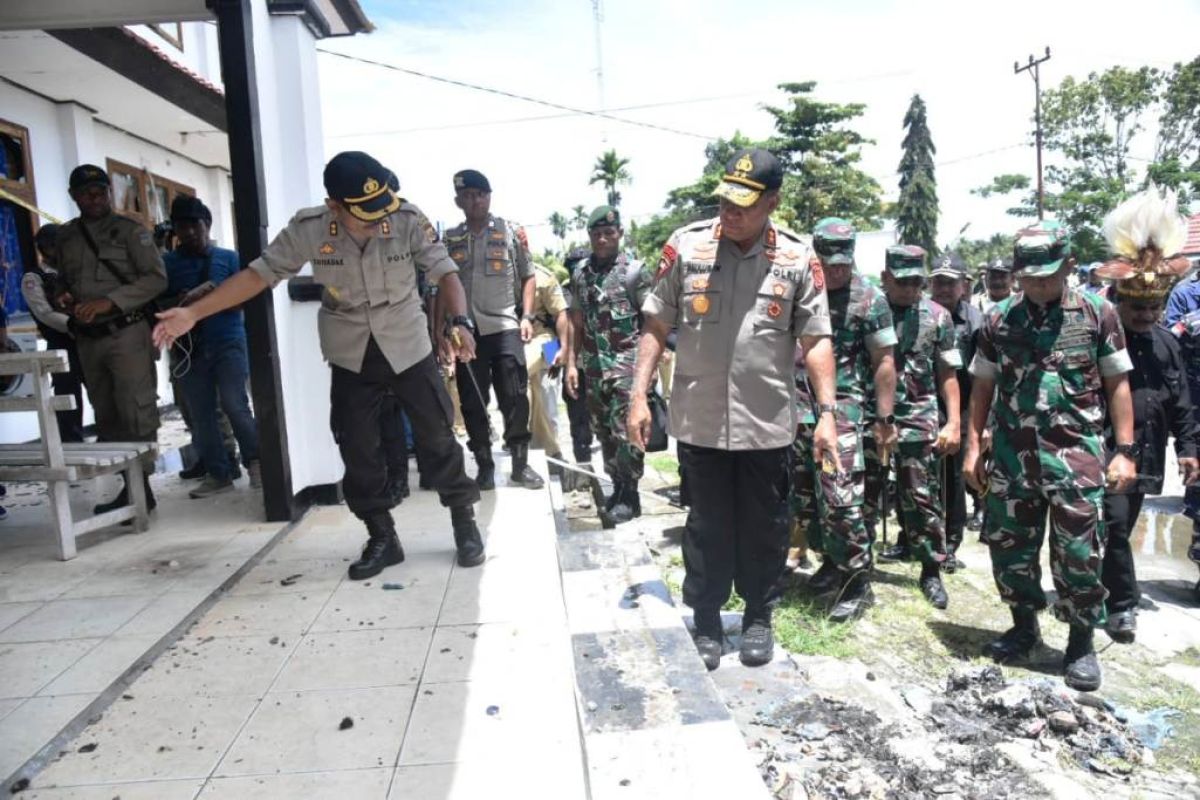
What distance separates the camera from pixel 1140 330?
156 inches

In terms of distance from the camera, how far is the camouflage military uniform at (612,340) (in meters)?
5.33

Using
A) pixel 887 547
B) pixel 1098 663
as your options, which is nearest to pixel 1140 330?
pixel 1098 663

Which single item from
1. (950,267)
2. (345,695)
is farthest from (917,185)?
(345,695)

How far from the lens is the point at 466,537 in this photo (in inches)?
149

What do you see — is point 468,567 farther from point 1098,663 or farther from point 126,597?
point 1098,663

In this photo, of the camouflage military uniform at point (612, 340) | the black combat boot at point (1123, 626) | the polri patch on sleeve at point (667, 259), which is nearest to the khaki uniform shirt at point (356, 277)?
the polri patch on sleeve at point (667, 259)

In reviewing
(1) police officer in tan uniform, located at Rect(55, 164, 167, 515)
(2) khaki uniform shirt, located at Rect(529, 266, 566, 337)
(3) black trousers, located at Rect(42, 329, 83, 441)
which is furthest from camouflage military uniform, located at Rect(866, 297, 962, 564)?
(3) black trousers, located at Rect(42, 329, 83, 441)

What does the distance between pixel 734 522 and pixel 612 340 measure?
227 cm

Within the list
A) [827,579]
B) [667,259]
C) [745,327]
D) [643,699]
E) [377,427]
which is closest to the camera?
[643,699]

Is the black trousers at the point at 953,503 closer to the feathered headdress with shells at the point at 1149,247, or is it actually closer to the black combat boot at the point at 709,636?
the feathered headdress with shells at the point at 1149,247

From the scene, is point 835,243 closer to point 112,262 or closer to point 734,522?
point 734,522

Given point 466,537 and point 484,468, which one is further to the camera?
point 484,468

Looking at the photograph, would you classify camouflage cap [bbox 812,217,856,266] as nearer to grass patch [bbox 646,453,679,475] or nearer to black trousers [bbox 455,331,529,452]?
black trousers [bbox 455,331,529,452]

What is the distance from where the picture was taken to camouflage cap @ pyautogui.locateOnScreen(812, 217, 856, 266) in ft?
13.5
